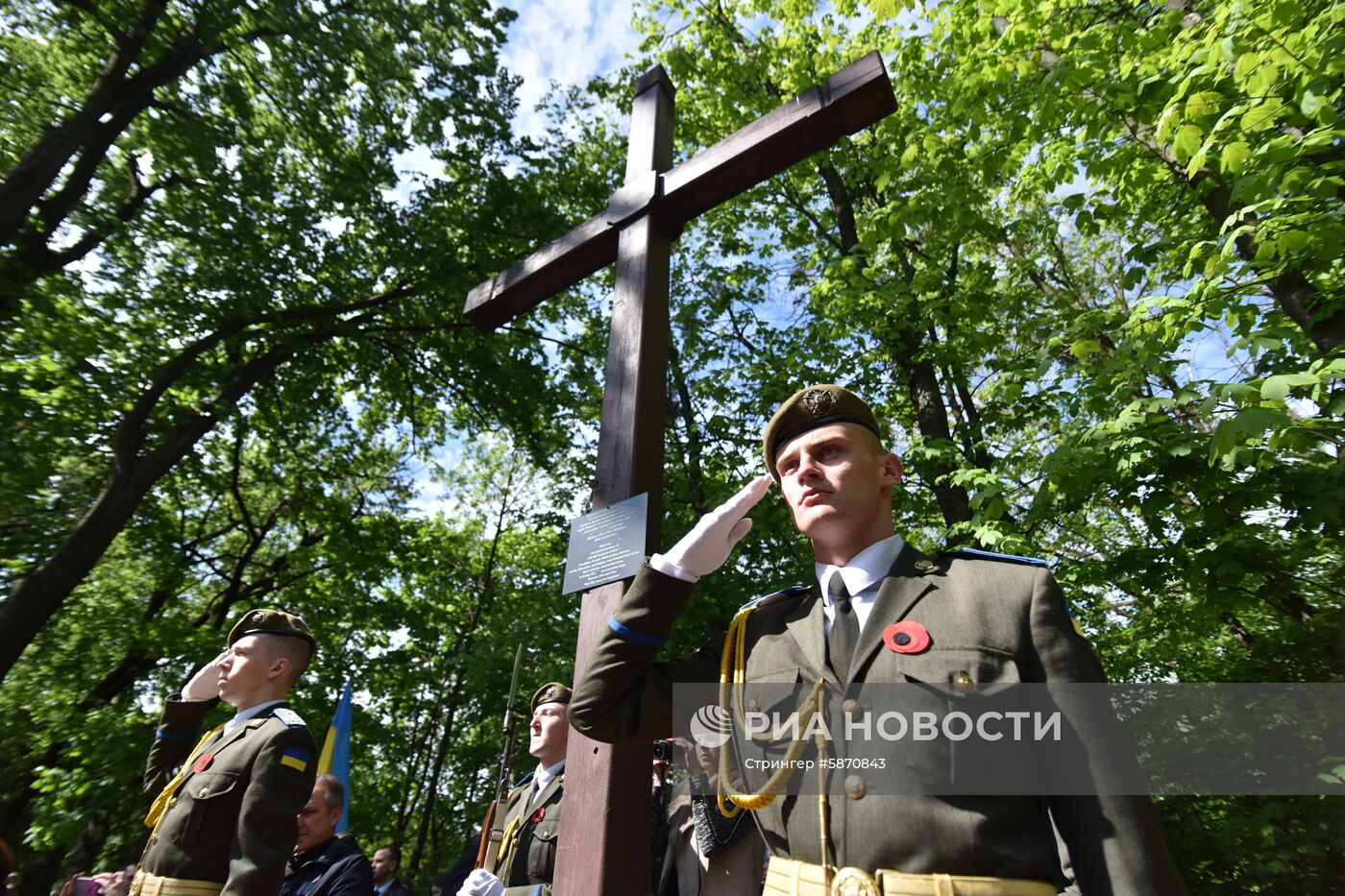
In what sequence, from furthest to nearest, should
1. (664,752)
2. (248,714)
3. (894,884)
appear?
1. (664,752)
2. (248,714)
3. (894,884)

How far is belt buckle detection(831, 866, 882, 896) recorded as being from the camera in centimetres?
139

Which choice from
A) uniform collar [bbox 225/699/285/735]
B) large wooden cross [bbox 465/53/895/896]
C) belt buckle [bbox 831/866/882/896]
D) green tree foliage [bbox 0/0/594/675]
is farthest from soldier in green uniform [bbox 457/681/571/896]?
green tree foliage [bbox 0/0/594/675]

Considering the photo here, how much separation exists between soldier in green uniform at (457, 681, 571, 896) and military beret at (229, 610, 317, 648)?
1.49 meters

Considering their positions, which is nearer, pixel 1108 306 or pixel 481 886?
pixel 481 886

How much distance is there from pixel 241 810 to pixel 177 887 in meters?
0.37

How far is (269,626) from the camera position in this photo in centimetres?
376

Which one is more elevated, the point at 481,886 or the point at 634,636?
the point at 634,636

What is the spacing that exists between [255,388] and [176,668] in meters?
4.28

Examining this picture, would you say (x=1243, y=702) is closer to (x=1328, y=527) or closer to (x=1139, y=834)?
(x=1328, y=527)

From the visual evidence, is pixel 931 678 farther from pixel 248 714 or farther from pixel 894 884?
pixel 248 714

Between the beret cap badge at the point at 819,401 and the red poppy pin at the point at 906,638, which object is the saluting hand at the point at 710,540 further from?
the red poppy pin at the point at 906,638

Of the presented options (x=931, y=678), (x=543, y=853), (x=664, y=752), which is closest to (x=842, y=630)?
(x=931, y=678)

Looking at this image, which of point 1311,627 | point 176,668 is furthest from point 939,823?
point 176,668

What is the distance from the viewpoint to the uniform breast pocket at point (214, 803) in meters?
3.17
